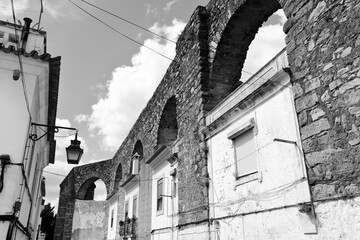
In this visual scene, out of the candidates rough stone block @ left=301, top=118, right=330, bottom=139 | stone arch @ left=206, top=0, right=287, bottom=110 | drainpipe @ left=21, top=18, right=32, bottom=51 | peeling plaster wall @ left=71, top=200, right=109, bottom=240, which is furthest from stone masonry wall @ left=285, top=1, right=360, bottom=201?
peeling plaster wall @ left=71, top=200, right=109, bottom=240

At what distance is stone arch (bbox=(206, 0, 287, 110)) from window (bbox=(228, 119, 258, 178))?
159 centimetres

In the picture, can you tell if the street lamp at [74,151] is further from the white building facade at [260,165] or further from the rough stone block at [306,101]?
the rough stone block at [306,101]

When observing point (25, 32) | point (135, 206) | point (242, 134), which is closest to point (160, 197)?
point (135, 206)

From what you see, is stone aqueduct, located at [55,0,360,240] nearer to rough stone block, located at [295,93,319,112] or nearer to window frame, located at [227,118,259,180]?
rough stone block, located at [295,93,319,112]

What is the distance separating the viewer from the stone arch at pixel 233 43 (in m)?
6.72

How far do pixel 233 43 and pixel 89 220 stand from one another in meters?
17.4

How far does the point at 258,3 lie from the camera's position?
6.55 meters

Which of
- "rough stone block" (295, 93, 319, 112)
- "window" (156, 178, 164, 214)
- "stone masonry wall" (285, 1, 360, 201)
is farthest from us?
"window" (156, 178, 164, 214)

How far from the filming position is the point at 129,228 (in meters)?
13.3

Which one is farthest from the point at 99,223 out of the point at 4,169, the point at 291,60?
the point at 291,60

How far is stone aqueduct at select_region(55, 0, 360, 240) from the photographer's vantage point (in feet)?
12.3

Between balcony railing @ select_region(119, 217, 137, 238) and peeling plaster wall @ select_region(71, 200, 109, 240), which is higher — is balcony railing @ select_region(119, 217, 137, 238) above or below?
below

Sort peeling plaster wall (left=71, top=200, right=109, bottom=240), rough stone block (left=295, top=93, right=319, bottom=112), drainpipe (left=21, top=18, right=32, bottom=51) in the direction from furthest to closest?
peeling plaster wall (left=71, top=200, right=109, bottom=240)
drainpipe (left=21, top=18, right=32, bottom=51)
rough stone block (left=295, top=93, right=319, bottom=112)

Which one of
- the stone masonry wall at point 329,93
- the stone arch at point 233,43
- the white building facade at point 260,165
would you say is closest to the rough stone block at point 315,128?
the stone masonry wall at point 329,93
